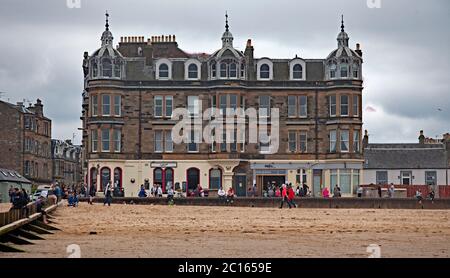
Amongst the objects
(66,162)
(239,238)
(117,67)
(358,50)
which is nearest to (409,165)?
(358,50)

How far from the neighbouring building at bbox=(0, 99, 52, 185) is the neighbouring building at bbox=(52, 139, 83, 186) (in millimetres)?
4150

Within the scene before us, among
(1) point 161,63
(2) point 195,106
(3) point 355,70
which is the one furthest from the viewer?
(1) point 161,63

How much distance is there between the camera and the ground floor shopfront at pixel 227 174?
74.3 m

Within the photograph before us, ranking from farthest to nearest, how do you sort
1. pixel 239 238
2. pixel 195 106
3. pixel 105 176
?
pixel 195 106
pixel 105 176
pixel 239 238

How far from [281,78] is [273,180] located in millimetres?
7944

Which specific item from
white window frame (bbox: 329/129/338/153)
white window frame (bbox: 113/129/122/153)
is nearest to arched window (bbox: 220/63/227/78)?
white window frame (bbox: 113/129/122/153)

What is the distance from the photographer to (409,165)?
90.9m

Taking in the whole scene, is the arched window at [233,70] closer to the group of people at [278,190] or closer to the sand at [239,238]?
the group of people at [278,190]

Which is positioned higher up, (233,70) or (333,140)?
(233,70)

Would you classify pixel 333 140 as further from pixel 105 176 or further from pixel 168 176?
pixel 105 176

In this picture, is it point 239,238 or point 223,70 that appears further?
point 223,70

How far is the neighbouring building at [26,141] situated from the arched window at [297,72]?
40.2m

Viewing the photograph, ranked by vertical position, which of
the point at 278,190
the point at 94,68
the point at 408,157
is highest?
the point at 94,68

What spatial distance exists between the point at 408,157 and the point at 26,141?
44.3m
